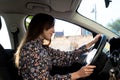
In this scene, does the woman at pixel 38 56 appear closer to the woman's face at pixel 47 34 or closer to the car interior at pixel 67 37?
the woman's face at pixel 47 34

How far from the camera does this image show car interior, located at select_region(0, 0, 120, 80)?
2758 mm

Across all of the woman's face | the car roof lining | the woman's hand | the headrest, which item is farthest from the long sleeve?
the car roof lining

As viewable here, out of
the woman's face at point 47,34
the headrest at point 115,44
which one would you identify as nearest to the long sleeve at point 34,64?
the woman's face at point 47,34

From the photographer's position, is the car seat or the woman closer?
the woman

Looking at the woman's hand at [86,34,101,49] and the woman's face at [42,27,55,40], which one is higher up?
the woman's face at [42,27,55,40]

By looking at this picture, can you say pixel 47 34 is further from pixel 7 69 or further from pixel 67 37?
pixel 67 37

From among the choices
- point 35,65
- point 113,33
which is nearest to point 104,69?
point 35,65

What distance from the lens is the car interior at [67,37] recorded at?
2.76 metres

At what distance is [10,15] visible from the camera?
171 inches

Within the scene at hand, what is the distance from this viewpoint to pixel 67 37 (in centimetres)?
468

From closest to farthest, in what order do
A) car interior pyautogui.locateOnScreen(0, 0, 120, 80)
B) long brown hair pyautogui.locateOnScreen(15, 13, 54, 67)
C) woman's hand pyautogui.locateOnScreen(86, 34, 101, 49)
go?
car interior pyautogui.locateOnScreen(0, 0, 120, 80), long brown hair pyautogui.locateOnScreen(15, 13, 54, 67), woman's hand pyautogui.locateOnScreen(86, 34, 101, 49)

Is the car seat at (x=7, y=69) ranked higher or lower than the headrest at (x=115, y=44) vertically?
lower

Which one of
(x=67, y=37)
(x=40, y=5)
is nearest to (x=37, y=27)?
(x=40, y=5)

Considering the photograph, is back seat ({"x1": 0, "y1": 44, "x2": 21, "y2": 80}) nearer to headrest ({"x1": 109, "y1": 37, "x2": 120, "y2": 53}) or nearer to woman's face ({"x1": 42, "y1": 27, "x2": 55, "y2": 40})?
woman's face ({"x1": 42, "y1": 27, "x2": 55, "y2": 40})
